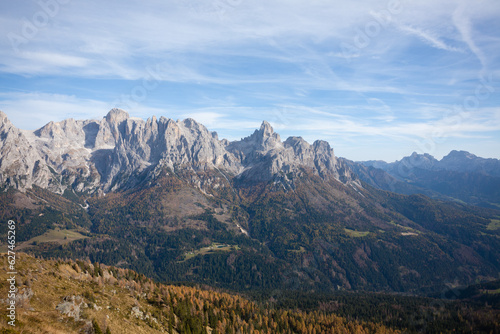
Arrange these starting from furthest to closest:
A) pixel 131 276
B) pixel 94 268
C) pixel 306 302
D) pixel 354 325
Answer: pixel 306 302
pixel 354 325
pixel 131 276
pixel 94 268

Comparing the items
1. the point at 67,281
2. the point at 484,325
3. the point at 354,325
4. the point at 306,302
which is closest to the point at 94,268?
the point at 67,281

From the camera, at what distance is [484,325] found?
14900 centimetres

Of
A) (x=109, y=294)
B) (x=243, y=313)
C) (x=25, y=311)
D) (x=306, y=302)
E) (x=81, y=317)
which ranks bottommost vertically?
(x=306, y=302)

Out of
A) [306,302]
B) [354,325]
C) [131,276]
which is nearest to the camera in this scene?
[131,276]

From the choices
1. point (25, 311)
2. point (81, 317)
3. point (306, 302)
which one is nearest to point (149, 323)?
point (81, 317)

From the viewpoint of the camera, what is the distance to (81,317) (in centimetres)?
5512

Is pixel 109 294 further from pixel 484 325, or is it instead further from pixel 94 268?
pixel 484 325

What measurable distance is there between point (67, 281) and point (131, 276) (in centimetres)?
4152

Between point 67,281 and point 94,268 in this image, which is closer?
point 67,281

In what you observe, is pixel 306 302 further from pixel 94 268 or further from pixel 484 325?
Answer: pixel 94 268

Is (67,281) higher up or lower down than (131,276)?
higher up

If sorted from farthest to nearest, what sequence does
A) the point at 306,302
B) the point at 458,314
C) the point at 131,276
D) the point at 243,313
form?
the point at 306,302
the point at 458,314
the point at 243,313
the point at 131,276

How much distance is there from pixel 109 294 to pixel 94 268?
67.4 ft

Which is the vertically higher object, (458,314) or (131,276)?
(131,276)
